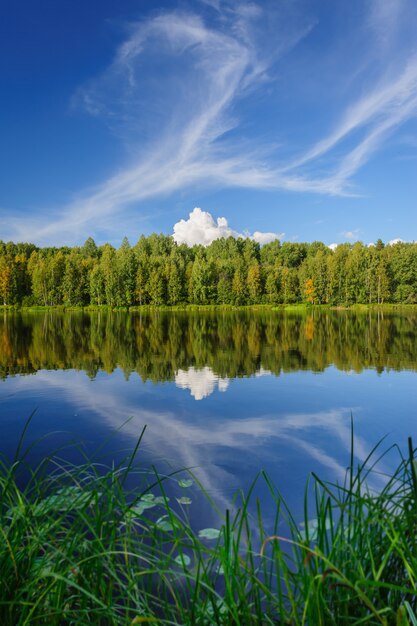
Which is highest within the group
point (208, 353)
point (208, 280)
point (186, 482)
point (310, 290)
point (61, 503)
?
point (208, 280)

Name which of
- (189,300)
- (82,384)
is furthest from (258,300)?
(82,384)

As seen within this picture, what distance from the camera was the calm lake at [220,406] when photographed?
6.84 metres

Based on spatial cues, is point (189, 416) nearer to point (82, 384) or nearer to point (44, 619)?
point (82, 384)

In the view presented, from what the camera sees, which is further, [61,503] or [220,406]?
[220,406]

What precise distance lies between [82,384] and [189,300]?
69435 millimetres

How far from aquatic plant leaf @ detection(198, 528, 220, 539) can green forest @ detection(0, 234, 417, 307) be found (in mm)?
72663

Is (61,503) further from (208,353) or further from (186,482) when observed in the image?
(208,353)

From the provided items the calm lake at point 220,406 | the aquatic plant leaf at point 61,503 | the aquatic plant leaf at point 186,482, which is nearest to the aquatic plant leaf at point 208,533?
the calm lake at point 220,406

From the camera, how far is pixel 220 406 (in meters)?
10.2

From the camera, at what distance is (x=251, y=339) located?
976 inches

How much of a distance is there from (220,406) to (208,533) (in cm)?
576

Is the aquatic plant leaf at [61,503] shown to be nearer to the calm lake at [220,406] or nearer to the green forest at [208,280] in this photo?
the calm lake at [220,406]

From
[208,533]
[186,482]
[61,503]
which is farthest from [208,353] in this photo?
[61,503]

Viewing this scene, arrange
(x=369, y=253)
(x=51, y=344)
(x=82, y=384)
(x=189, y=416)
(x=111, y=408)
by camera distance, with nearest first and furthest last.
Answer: (x=189, y=416) → (x=111, y=408) → (x=82, y=384) → (x=51, y=344) → (x=369, y=253)
